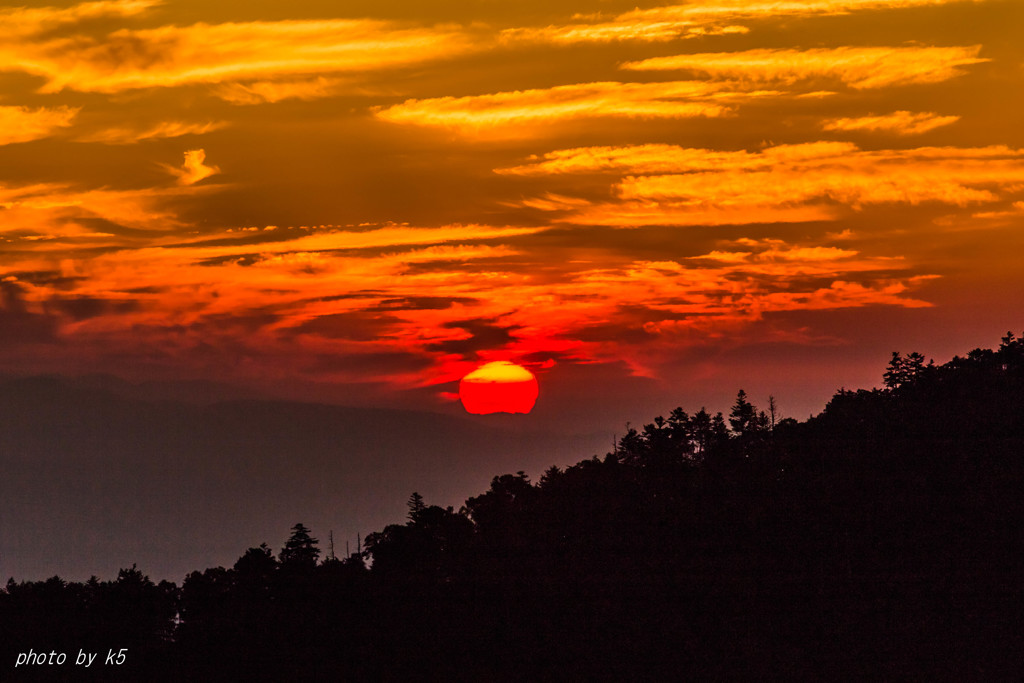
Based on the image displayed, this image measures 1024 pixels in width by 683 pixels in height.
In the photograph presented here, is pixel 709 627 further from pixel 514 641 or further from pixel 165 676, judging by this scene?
pixel 165 676

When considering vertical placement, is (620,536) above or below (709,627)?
above

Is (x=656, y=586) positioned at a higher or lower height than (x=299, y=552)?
lower

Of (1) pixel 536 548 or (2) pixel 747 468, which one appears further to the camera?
(2) pixel 747 468

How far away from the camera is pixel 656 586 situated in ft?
388

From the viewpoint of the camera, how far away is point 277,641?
11688cm

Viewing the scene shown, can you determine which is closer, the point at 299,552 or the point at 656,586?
the point at 656,586

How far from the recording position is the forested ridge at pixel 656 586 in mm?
107875

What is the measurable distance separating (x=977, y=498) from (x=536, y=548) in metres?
47.9

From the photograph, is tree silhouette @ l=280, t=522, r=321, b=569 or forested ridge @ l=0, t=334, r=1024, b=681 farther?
tree silhouette @ l=280, t=522, r=321, b=569

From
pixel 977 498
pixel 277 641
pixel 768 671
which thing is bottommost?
pixel 768 671

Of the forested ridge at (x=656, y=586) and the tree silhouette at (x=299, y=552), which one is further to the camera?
the tree silhouette at (x=299, y=552)

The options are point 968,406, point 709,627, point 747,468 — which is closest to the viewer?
point 709,627

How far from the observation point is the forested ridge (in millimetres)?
107875

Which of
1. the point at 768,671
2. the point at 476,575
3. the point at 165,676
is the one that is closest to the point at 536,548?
the point at 476,575
